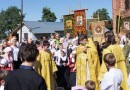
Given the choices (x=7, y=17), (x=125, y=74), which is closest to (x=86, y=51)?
(x=125, y=74)

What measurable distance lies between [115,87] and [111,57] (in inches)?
21.9

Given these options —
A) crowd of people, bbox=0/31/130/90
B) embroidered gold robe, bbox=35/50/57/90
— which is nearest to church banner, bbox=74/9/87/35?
crowd of people, bbox=0/31/130/90

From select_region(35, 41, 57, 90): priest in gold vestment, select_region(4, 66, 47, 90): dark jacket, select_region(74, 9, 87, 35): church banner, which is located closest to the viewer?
select_region(4, 66, 47, 90): dark jacket

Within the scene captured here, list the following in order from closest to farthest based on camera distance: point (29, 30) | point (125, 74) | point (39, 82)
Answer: point (39, 82), point (125, 74), point (29, 30)

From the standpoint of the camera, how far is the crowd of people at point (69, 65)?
5.40 metres

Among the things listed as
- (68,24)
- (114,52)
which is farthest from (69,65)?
(68,24)

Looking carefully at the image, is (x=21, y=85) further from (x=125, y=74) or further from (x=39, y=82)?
(x=125, y=74)

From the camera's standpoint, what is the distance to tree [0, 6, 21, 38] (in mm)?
122938

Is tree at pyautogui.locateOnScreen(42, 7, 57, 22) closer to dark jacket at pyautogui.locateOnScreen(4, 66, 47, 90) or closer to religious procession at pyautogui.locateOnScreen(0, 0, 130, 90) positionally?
religious procession at pyautogui.locateOnScreen(0, 0, 130, 90)

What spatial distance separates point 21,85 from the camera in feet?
17.6

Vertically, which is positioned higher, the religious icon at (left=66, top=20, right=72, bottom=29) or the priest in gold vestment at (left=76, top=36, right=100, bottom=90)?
the religious icon at (left=66, top=20, right=72, bottom=29)

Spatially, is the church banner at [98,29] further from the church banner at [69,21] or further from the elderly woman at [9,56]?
the elderly woman at [9,56]

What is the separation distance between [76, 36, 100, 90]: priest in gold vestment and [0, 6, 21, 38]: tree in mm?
104628

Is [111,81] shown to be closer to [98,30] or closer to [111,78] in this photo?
[111,78]
